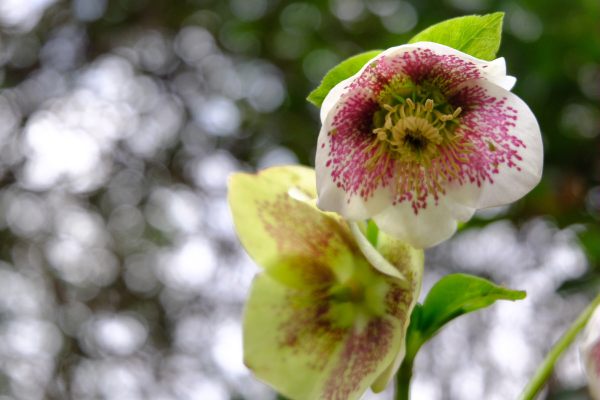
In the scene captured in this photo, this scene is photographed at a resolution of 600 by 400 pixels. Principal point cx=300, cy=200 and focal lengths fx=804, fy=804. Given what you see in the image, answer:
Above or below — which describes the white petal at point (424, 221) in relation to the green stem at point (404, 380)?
above

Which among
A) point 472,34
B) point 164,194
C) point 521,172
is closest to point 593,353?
point 521,172

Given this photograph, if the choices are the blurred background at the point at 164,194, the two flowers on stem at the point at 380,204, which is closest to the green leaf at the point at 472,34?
the two flowers on stem at the point at 380,204

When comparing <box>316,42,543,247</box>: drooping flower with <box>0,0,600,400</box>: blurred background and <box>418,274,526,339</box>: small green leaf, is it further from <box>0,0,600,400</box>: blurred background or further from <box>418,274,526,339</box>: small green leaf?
<box>0,0,600,400</box>: blurred background

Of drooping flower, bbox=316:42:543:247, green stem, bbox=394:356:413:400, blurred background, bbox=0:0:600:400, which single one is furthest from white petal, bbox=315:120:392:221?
blurred background, bbox=0:0:600:400

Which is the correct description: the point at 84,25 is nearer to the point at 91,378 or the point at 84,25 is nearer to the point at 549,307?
the point at 91,378

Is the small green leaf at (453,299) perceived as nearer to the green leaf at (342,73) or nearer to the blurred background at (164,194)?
the green leaf at (342,73)
